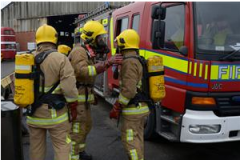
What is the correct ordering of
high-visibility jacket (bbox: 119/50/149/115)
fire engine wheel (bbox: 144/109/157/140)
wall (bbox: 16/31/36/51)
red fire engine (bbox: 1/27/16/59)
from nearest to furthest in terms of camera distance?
high-visibility jacket (bbox: 119/50/149/115), fire engine wheel (bbox: 144/109/157/140), red fire engine (bbox: 1/27/16/59), wall (bbox: 16/31/36/51)

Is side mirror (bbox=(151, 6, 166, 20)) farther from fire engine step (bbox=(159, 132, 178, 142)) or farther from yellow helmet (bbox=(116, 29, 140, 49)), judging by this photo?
fire engine step (bbox=(159, 132, 178, 142))

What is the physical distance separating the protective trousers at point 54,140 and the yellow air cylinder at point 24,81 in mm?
347

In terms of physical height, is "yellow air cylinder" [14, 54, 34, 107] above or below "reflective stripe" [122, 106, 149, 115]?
above

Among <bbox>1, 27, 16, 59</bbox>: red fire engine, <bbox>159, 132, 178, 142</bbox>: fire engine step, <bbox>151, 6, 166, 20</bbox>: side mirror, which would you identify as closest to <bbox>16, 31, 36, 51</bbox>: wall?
<bbox>1, 27, 16, 59</bbox>: red fire engine

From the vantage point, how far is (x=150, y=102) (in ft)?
11.2

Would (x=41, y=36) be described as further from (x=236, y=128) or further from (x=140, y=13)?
(x=236, y=128)

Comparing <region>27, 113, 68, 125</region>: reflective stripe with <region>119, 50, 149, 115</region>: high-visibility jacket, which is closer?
<region>27, 113, 68, 125</region>: reflective stripe

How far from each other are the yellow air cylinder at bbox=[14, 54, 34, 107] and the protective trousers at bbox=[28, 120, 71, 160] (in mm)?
347

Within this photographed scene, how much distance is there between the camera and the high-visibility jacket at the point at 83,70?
3.24 meters

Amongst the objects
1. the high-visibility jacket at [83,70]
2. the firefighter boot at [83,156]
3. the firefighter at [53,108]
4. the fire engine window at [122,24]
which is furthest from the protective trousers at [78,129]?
the fire engine window at [122,24]

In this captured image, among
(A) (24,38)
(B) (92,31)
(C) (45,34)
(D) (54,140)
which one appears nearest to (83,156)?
(D) (54,140)

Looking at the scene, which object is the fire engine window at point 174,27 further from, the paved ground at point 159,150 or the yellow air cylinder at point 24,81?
the yellow air cylinder at point 24,81

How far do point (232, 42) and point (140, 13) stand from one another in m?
1.77

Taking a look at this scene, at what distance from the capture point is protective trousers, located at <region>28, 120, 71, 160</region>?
2936 mm
